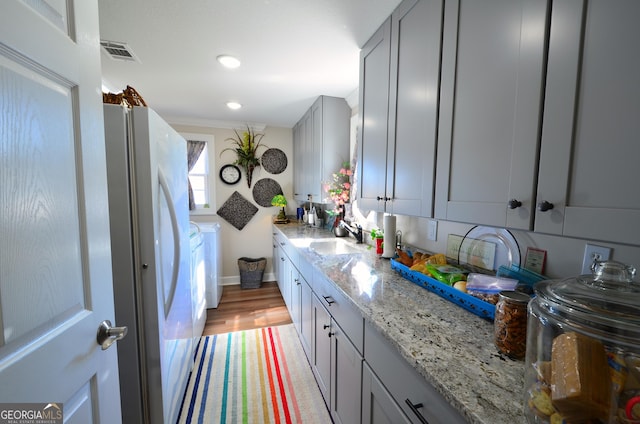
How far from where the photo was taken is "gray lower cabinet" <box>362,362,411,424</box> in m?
0.84

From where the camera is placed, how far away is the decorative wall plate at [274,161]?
390cm

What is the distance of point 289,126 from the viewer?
393 centimetres

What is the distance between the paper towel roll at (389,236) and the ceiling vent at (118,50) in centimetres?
214

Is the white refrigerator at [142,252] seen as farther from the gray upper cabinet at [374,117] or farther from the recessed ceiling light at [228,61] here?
the gray upper cabinet at [374,117]

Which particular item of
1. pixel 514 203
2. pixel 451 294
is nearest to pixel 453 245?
pixel 451 294

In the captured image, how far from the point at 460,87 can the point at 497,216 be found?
52 centimetres

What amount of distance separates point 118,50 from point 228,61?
0.73m

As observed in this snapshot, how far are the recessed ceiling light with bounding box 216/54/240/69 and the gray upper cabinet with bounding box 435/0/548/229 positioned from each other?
147 cm

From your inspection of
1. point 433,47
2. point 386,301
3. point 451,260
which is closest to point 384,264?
point 451,260

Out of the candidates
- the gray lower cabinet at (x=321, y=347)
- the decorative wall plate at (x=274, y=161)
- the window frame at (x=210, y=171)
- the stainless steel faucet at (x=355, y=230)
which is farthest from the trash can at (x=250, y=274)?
the gray lower cabinet at (x=321, y=347)

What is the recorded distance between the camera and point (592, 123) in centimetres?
62

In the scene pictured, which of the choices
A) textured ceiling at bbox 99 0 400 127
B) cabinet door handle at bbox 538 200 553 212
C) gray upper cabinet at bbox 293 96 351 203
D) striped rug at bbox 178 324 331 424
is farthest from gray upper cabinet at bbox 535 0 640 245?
gray upper cabinet at bbox 293 96 351 203

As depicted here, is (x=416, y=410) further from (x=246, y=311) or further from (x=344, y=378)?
(x=246, y=311)

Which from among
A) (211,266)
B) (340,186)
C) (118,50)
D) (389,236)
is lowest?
(211,266)
